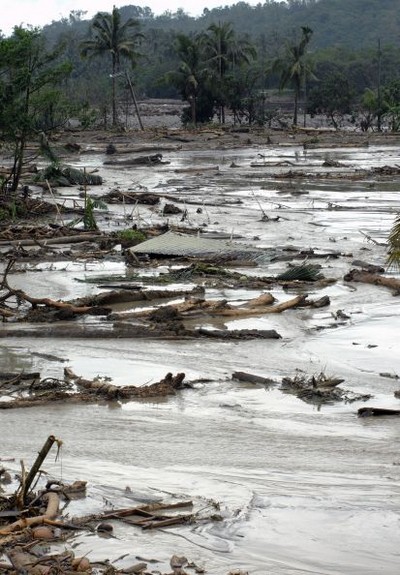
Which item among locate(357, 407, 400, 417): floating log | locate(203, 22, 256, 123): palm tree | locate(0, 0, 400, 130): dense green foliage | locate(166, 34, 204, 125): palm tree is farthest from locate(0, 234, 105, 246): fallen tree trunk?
locate(203, 22, 256, 123): palm tree

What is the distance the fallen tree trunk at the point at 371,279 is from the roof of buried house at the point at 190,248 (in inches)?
83.0

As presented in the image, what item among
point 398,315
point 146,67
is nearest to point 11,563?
point 398,315

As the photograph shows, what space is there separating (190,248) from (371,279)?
3.25 metres

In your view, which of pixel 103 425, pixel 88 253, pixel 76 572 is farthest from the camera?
pixel 88 253

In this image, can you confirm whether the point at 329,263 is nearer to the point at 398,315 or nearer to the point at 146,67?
the point at 398,315

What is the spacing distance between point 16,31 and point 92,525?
60.6 feet

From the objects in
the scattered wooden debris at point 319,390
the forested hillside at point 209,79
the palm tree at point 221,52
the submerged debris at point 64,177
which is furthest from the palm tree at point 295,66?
the scattered wooden debris at point 319,390

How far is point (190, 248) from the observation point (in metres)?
15.3

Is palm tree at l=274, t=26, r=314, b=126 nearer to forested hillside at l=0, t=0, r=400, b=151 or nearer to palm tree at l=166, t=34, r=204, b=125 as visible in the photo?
forested hillside at l=0, t=0, r=400, b=151

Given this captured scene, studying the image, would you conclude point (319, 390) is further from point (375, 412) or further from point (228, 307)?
point (228, 307)

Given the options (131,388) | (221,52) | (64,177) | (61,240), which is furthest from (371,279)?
(221,52)

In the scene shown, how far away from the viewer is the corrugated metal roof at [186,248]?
1514 cm

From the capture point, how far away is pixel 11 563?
4473 mm

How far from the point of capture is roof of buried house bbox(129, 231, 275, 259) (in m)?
15.1
